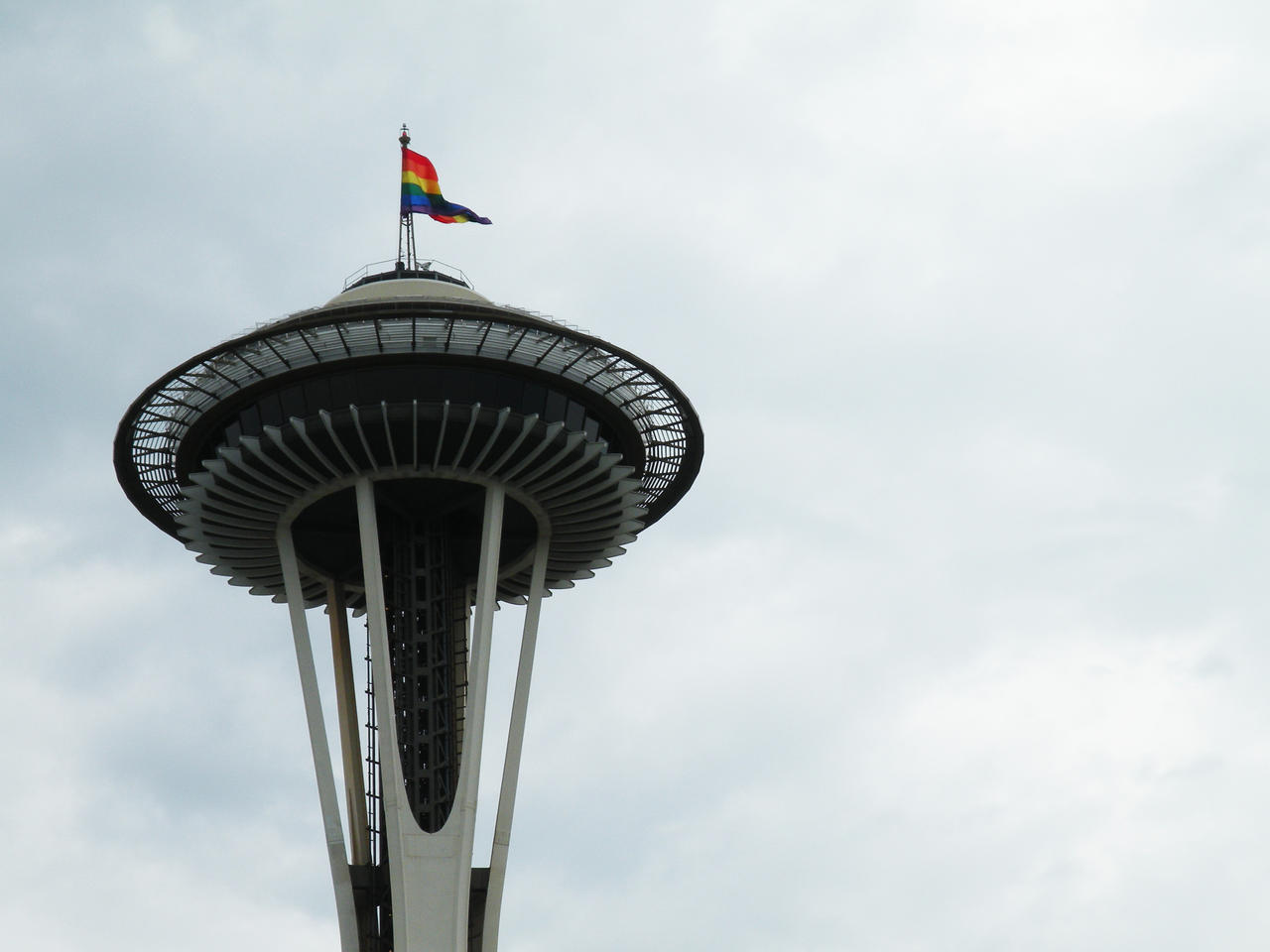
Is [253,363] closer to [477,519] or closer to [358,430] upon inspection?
[358,430]

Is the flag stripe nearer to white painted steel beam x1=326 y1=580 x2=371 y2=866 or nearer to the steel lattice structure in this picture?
the steel lattice structure

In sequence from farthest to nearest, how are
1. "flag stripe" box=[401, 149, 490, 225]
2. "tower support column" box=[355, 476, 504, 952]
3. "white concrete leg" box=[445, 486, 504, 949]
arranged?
"flag stripe" box=[401, 149, 490, 225] → "white concrete leg" box=[445, 486, 504, 949] → "tower support column" box=[355, 476, 504, 952]

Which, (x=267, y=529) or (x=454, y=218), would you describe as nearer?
(x=267, y=529)

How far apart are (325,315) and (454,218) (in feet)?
33.5

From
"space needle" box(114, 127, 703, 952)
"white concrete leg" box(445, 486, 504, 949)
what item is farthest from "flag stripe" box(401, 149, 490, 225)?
"white concrete leg" box(445, 486, 504, 949)

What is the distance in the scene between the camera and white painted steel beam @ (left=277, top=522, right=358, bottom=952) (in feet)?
211

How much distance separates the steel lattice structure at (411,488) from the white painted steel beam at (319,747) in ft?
0.22

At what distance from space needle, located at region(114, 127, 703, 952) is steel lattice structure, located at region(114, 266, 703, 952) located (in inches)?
2.8

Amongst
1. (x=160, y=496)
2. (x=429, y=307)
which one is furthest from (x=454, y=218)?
(x=160, y=496)

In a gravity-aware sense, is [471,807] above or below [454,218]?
below

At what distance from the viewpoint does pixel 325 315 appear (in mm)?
63750

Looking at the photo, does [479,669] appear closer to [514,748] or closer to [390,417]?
[514,748]

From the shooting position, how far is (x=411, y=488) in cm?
6769

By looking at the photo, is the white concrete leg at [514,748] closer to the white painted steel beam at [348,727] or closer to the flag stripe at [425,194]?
the white painted steel beam at [348,727]
